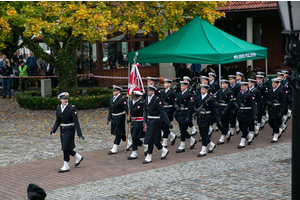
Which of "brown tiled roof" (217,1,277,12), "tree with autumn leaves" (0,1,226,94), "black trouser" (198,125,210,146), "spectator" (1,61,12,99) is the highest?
"brown tiled roof" (217,1,277,12)

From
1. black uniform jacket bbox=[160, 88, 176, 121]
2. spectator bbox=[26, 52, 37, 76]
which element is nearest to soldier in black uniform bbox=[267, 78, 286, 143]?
black uniform jacket bbox=[160, 88, 176, 121]

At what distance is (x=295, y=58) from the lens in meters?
4.66

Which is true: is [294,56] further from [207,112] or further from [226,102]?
[226,102]

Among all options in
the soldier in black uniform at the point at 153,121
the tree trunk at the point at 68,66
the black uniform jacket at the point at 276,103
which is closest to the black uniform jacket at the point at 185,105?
the soldier in black uniform at the point at 153,121

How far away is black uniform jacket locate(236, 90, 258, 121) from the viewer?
11.8m

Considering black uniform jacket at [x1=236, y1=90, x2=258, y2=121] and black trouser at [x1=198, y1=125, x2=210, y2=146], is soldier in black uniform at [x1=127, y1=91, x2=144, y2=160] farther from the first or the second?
black uniform jacket at [x1=236, y1=90, x2=258, y2=121]

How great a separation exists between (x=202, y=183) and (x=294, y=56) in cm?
416

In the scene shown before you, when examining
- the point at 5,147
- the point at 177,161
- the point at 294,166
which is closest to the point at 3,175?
the point at 5,147

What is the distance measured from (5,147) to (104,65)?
13.1m

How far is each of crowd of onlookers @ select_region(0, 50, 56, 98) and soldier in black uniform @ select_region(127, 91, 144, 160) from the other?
506 inches

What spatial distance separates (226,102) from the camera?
12.7 metres

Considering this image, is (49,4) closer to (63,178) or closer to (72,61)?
(72,61)

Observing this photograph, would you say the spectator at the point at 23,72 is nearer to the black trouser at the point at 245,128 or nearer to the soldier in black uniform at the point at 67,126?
the soldier in black uniform at the point at 67,126

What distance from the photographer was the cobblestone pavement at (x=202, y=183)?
24.7 ft
